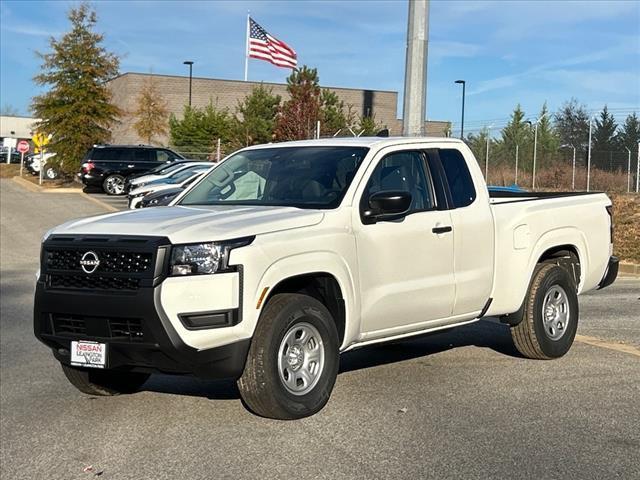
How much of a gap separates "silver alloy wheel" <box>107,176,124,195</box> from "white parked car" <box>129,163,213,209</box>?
9.41 metres

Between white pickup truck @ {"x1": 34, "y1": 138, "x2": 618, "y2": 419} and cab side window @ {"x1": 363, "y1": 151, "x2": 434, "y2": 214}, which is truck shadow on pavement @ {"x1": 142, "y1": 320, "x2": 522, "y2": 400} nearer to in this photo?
white pickup truck @ {"x1": 34, "y1": 138, "x2": 618, "y2": 419}

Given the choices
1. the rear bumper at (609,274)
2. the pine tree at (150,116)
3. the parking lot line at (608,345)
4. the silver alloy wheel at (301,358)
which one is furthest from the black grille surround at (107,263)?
the pine tree at (150,116)

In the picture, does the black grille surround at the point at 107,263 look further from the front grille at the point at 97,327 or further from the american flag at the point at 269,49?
the american flag at the point at 269,49

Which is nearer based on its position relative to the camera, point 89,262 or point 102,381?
point 89,262

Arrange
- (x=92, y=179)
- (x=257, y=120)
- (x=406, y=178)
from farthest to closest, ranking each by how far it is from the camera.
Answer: (x=257, y=120)
(x=92, y=179)
(x=406, y=178)

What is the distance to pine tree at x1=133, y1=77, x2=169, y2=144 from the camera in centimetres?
5291

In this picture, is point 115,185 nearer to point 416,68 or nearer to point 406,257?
point 416,68

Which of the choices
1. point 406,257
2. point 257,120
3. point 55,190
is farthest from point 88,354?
point 257,120

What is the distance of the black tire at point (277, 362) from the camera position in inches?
207

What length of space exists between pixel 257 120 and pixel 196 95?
20.3 meters

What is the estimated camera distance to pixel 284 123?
3469 centimetres

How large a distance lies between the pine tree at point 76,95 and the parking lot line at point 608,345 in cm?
3120

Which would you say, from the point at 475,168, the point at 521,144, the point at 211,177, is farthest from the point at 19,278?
the point at 521,144

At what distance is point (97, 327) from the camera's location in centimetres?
528
